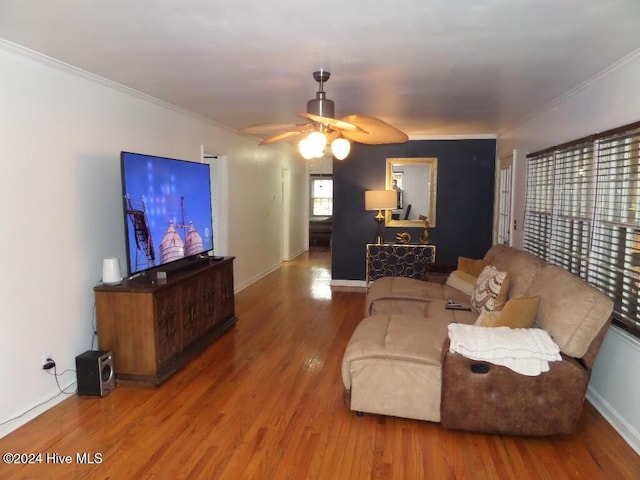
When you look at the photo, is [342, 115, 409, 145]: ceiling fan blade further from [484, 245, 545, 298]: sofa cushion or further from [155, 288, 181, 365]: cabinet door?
[155, 288, 181, 365]: cabinet door

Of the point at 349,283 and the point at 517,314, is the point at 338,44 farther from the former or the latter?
the point at 349,283

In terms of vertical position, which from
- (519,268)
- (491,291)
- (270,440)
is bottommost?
(270,440)

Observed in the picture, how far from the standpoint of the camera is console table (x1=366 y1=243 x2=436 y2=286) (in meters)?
6.15

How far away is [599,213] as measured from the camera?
10.2 ft

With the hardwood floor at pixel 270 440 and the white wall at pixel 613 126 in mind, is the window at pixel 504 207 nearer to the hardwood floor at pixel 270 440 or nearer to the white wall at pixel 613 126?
the white wall at pixel 613 126

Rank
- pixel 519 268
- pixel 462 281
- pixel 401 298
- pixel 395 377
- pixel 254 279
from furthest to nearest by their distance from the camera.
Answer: pixel 254 279 → pixel 462 281 → pixel 401 298 → pixel 519 268 → pixel 395 377

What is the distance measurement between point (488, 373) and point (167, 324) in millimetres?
2286

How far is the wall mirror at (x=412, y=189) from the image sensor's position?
6.48 meters

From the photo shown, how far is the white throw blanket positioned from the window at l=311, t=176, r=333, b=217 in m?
9.25

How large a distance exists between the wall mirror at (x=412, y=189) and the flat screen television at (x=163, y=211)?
2989mm

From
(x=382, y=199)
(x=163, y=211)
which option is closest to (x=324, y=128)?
(x=163, y=211)

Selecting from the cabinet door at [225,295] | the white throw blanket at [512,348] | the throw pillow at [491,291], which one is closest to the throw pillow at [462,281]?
the throw pillow at [491,291]

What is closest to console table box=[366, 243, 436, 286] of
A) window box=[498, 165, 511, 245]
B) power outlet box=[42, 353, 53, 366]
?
Answer: window box=[498, 165, 511, 245]

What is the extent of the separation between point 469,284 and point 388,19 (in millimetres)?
2797
